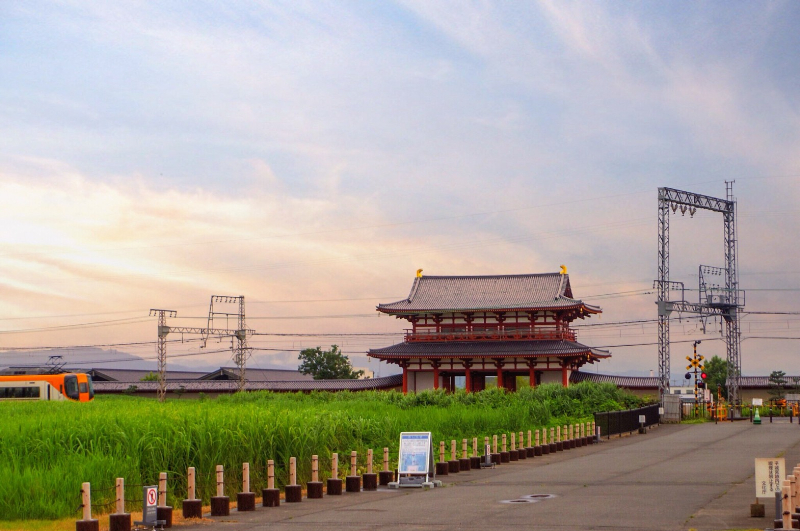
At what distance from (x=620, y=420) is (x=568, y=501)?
23.6 meters

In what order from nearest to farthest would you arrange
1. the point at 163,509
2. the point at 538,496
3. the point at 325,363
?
1. the point at 163,509
2. the point at 538,496
3. the point at 325,363

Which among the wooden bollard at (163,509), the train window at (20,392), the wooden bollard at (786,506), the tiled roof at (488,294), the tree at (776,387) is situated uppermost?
the tiled roof at (488,294)

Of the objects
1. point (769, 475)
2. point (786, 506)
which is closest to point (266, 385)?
point (769, 475)

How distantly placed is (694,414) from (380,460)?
35013 millimetres

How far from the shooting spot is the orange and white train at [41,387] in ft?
150

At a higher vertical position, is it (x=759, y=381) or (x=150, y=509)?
(x=150, y=509)

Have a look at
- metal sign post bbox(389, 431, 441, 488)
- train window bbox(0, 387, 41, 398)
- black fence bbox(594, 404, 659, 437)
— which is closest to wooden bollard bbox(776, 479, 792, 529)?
metal sign post bbox(389, 431, 441, 488)

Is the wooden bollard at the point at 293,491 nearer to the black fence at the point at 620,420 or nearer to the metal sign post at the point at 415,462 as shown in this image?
the metal sign post at the point at 415,462

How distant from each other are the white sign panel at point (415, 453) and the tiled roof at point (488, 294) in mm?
37949

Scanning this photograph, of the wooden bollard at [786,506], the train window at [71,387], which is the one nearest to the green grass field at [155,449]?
the wooden bollard at [786,506]

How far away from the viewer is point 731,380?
186ft

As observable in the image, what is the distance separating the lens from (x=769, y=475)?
1294 centimetres

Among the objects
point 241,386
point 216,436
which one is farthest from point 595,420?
point 241,386

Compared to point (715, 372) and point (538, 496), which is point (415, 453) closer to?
point (538, 496)
